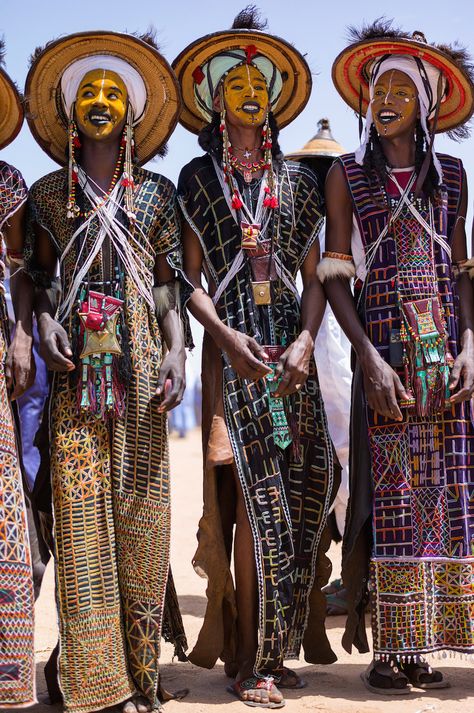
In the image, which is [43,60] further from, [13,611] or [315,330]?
[13,611]

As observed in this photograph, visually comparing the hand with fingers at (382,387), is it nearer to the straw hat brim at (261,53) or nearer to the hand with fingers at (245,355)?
the hand with fingers at (245,355)

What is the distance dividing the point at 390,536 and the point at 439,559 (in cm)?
27

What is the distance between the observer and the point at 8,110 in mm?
5105

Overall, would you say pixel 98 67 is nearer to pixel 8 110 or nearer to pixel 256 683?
pixel 8 110

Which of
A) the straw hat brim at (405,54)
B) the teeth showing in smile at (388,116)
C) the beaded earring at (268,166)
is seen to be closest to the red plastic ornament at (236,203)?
the beaded earring at (268,166)

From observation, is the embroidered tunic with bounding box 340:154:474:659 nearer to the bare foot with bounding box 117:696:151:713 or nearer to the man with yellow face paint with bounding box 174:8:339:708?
the man with yellow face paint with bounding box 174:8:339:708

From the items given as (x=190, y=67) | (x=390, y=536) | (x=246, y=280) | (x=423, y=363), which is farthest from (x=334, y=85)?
(x=390, y=536)

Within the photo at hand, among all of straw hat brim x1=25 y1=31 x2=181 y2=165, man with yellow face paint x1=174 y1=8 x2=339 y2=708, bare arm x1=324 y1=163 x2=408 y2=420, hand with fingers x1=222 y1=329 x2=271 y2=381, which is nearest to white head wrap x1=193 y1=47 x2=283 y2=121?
man with yellow face paint x1=174 y1=8 x2=339 y2=708

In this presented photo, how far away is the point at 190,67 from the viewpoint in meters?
5.65

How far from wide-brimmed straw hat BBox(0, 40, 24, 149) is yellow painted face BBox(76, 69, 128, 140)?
30 cm

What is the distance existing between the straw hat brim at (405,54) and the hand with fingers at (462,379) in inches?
54.0

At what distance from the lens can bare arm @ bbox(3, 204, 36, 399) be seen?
192 inches

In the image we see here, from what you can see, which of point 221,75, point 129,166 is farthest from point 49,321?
point 221,75

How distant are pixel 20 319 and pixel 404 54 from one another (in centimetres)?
243
